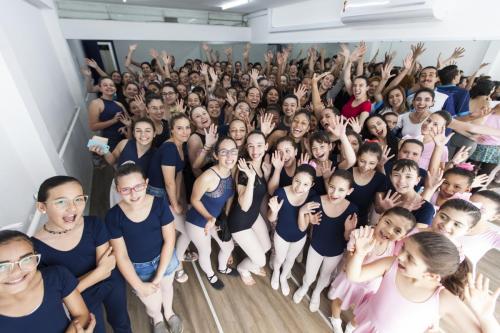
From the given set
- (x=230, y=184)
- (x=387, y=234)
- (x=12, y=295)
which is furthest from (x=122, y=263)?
(x=387, y=234)

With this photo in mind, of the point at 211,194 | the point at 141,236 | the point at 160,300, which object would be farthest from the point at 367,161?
the point at 160,300

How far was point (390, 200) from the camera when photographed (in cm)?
199

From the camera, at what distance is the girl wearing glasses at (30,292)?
1002 mm

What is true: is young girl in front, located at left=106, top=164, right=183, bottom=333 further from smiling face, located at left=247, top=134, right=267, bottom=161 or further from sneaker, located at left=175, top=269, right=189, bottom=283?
smiling face, located at left=247, top=134, right=267, bottom=161

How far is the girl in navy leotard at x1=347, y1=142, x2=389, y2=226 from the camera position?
6.84 feet

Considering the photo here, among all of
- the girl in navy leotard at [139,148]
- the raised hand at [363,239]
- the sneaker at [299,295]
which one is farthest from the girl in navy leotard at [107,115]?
the raised hand at [363,239]

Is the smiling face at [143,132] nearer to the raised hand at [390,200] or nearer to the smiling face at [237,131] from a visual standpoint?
the smiling face at [237,131]

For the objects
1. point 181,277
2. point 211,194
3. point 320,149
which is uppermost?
point 320,149

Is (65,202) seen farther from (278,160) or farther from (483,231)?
(483,231)

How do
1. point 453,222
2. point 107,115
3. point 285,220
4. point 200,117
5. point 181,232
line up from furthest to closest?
point 107,115 → point 200,117 → point 181,232 → point 285,220 → point 453,222

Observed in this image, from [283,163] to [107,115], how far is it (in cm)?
289

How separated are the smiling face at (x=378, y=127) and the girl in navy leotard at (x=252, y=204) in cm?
141

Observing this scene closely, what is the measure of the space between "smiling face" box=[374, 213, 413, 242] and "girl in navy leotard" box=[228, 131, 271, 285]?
3.45 feet

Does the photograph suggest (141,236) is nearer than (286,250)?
Yes
